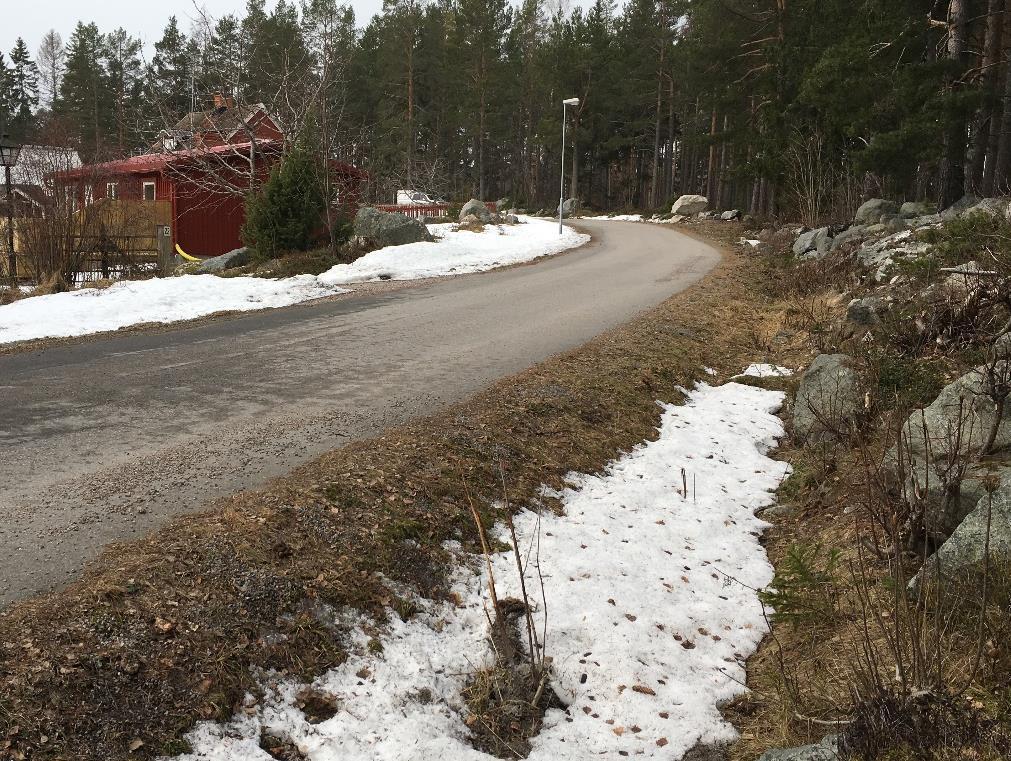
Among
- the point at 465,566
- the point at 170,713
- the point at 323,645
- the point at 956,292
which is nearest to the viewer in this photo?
the point at 170,713

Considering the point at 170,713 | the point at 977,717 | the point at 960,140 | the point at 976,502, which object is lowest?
the point at 170,713

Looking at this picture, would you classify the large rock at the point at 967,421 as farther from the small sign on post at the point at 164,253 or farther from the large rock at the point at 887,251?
the small sign on post at the point at 164,253

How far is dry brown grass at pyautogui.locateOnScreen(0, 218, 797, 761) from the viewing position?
9.55ft

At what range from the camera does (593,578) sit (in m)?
4.56

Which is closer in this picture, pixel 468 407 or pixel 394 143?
pixel 468 407

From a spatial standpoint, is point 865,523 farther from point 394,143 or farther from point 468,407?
point 394,143

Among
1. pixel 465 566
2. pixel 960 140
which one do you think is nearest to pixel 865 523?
pixel 465 566

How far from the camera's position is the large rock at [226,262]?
65.0 feet

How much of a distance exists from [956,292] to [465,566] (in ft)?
19.3

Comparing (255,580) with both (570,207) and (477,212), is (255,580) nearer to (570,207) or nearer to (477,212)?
(477,212)

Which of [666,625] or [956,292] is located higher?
[956,292]

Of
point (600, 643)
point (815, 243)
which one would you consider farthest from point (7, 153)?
point (815, 243)

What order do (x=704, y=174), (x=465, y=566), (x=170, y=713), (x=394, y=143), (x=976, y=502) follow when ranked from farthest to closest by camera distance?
(x=704, y=174) → (x=394, y=143) → (x=465, y=566) → (x=976, y=502) → (x=170, y=713)

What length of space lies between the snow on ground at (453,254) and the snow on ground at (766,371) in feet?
32.3
